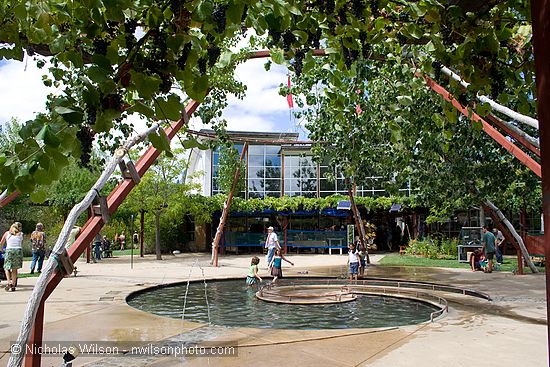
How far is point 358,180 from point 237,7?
525 inches

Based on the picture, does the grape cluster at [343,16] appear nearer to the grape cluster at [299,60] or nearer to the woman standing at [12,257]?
the grape cluster at [299,60]

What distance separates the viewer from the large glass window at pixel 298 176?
36.6 metres

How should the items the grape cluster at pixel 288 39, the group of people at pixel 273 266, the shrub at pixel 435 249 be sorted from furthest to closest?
the shrub at pixel 435 249
the group of people at pixel 273 266
the grape cluster at pixel 288 39

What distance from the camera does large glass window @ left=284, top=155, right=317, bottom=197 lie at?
120 feet

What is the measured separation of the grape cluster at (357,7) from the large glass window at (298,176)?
3308cm

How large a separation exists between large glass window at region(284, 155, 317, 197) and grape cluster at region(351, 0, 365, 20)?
109 ft

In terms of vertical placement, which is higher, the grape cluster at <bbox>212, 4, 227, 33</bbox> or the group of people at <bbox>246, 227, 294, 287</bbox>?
the grape cluster at <bbox>212, 4, 227, 33</bbox>

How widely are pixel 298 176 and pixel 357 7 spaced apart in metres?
33.3

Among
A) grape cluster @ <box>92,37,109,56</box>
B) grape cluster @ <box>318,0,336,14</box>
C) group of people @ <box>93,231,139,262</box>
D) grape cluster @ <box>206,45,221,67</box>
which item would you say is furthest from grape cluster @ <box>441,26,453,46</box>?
group of people @ <box>93,231,139,262</box>

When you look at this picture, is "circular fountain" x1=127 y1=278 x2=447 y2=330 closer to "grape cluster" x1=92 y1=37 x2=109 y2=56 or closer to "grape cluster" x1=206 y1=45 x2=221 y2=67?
"grape cluster" x1=206 y1=45 x2=221 y2=67

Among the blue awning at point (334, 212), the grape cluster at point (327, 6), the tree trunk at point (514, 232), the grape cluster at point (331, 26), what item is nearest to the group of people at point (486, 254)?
the tree trunk at point (514, 232)

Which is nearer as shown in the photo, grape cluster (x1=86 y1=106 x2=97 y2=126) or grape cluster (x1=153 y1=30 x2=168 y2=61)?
grape cluster (x1=86 y1=106 x2=97 y2=126)

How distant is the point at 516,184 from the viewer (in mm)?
15617

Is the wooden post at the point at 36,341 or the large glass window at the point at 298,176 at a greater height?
the large glass window at the point at 298,176
